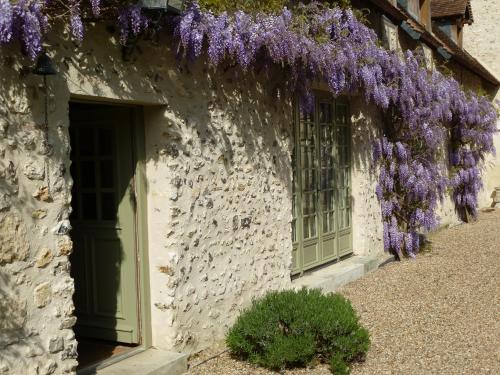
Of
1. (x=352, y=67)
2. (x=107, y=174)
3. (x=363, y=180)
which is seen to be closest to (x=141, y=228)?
Answer: (x=107, y=174)

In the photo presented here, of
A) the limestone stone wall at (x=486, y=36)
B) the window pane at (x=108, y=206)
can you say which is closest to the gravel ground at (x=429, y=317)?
the window pane at (x=108, y=206)

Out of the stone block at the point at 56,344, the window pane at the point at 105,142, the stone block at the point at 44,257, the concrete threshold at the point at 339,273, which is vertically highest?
the window pane at the point at 105,142

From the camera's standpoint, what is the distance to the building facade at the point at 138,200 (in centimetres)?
329

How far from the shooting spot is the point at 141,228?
4.48 meters

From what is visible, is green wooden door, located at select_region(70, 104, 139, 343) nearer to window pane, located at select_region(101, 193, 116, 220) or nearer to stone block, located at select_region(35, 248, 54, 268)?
window pane, located at select_region(101, 193, 116, 220)

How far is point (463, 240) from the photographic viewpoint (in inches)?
406

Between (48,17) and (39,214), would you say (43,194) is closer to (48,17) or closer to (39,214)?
(39,214)

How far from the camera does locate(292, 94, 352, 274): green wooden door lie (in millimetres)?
6684

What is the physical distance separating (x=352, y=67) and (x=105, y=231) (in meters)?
3.16

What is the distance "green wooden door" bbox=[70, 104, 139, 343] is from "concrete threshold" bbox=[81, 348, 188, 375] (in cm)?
22

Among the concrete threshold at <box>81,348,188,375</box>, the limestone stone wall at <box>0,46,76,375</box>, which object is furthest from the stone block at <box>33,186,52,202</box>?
the concrete threshold at <box>81,348,188,375</box>

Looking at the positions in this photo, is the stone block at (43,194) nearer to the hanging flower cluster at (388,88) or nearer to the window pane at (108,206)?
the window pane at (108,206)

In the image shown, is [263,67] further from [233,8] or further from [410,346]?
[410,346]

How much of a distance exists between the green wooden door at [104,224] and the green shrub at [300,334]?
82 centimetres
